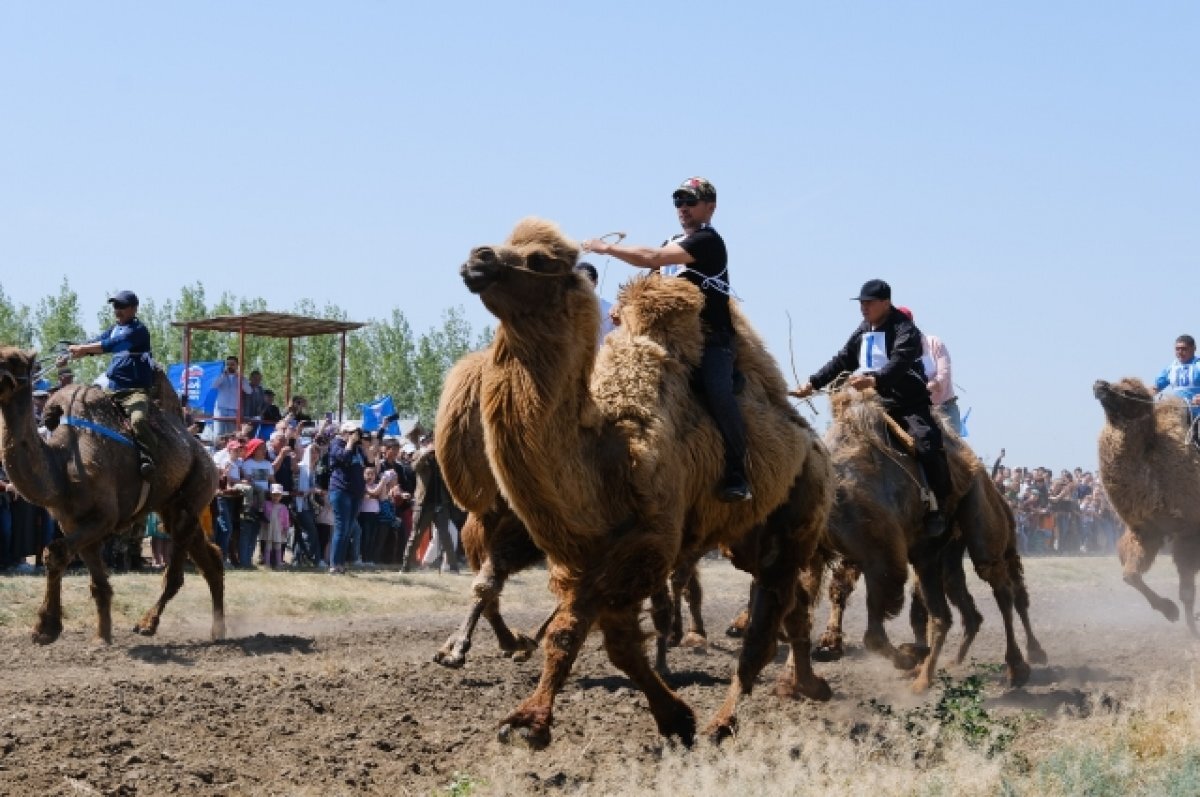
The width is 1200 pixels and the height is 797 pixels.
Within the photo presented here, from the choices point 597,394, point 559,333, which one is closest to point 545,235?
point 559,333

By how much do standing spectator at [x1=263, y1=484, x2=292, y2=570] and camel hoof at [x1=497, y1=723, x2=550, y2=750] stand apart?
46.8 ft

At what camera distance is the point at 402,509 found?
2508cm

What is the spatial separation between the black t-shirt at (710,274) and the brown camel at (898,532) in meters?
3.08

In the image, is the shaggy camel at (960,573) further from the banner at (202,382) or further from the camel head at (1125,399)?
the banner at (202,382)

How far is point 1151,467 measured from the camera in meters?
16.9

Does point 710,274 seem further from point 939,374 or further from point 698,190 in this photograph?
point 939,374

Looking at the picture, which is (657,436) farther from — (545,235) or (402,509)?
(402,509)

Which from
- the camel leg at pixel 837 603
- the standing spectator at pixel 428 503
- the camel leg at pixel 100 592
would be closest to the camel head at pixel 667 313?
the camel leg at pixel 837 603

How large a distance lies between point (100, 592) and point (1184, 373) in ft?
41.4

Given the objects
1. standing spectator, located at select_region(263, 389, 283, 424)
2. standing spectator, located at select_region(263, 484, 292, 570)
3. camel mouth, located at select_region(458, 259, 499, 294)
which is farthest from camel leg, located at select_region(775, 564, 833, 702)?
standing spectator, located at select_region(263, 389, 283, 424)

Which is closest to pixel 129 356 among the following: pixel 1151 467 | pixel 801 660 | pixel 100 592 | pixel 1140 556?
pixel 100 592

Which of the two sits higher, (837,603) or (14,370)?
(14,370)

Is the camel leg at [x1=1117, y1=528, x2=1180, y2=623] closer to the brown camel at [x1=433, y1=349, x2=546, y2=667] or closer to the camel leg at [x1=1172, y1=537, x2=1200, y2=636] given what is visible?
the camel leg at [x1=1172, y1=537, x2=1200, y2=636]

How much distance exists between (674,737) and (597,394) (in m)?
1.86
